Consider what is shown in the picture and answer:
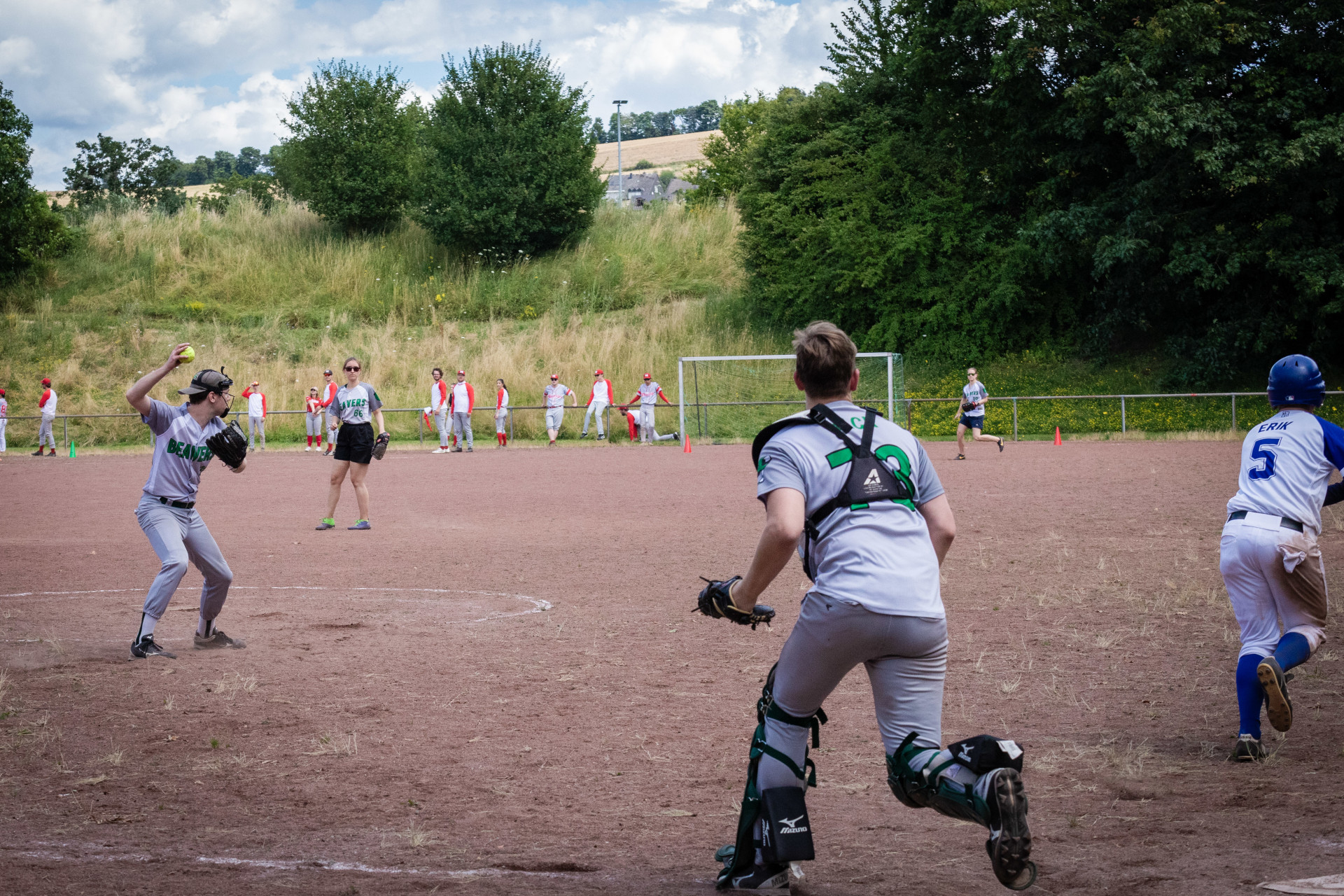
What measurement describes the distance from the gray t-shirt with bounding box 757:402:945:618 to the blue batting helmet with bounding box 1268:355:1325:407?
2.99 m

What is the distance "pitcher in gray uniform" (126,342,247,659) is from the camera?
315 inches

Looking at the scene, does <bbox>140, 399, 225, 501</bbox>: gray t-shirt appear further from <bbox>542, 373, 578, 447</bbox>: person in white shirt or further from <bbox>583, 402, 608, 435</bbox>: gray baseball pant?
<bbox>583, 402, 608, 435</bbox>: gray baseball pant

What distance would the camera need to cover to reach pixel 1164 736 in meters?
5.97

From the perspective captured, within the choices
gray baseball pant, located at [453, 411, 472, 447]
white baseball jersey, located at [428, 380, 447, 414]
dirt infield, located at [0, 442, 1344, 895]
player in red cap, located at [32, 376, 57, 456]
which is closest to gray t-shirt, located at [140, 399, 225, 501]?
dirt infield, located at [0, 442, 1344, 895]

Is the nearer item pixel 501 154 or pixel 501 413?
pixel 501 413

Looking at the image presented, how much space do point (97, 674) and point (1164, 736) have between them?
257 inches

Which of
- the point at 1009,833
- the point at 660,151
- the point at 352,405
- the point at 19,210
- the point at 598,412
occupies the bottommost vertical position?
the point at 1009,833

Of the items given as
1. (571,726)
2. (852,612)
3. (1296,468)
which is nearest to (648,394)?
(571,726)

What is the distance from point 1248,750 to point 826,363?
10.7ft

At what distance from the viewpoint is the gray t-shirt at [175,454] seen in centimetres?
807

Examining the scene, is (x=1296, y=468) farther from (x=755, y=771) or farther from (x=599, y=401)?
(x=599, y=401)

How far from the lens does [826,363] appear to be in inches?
151

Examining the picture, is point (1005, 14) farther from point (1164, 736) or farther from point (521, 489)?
point (1164, 736)

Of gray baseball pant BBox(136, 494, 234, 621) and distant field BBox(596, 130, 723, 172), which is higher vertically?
distant field BBox(596, 130, 723, 172)
